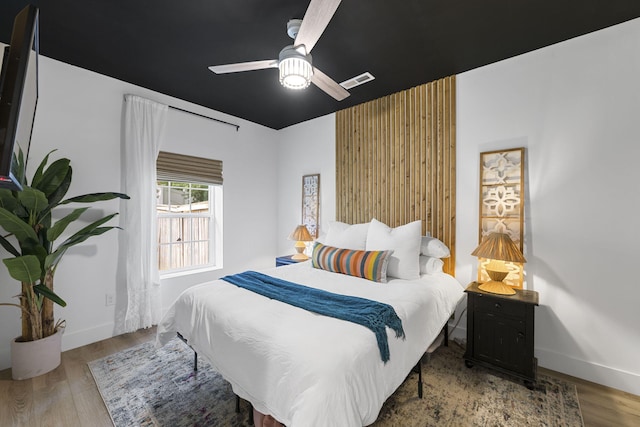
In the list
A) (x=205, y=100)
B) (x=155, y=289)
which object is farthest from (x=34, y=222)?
(x=205, y=100)

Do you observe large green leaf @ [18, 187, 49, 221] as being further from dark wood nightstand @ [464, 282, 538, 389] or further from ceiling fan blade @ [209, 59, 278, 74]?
dark wood nightstand @ [464, 282, 538, 389]

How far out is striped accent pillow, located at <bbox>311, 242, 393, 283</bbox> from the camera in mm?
2359

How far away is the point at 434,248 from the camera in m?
2.58

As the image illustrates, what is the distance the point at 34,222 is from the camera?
210 centimetres

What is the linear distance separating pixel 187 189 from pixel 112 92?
131 centimetres

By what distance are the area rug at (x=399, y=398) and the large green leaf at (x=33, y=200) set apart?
135 centimetres

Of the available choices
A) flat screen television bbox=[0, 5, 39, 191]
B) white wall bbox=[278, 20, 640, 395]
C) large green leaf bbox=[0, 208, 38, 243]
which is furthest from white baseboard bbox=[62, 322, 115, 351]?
white wall bbox=[278, 20, 640, 395]

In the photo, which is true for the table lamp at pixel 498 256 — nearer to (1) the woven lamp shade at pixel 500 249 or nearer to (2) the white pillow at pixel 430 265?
(1) the woven lamp shade at pixel 500 249

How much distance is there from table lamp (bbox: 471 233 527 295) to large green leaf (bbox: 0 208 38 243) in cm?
346

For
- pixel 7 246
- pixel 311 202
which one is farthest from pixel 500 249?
pixel 7 246

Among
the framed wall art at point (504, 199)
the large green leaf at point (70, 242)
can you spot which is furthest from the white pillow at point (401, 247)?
the large green leaf at point (70, 242)

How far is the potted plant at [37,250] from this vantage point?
6.35 ft

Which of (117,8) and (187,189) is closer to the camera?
(117,8)

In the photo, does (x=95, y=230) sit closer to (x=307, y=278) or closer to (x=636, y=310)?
(x=307, y=278)
